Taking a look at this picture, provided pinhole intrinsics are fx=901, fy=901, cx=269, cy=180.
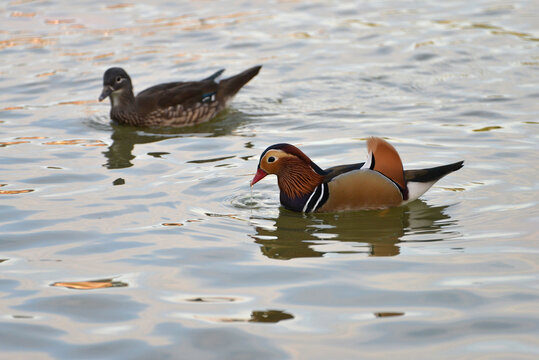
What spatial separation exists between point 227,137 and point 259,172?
3061 mm

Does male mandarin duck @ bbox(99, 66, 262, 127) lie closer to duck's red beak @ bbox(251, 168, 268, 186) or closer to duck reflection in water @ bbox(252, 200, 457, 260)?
duck's red beak @ bbox(251, 168, 268, 186)

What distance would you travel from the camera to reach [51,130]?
11.8 meters

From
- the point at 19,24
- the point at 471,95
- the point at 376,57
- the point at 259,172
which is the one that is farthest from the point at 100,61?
the point at 259,172

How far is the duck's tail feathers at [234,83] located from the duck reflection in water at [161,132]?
0.26 metres

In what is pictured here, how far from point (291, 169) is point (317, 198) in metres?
0.40

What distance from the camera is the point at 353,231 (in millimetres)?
7789

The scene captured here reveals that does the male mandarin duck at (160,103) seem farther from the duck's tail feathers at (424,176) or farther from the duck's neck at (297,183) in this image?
the duck's tail feathers at (424,176)

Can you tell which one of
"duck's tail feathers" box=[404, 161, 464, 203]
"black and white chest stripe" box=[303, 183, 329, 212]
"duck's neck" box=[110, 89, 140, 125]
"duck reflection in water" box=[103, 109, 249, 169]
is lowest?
"black and white chest stripe" box=[303, 183, 329, 212]

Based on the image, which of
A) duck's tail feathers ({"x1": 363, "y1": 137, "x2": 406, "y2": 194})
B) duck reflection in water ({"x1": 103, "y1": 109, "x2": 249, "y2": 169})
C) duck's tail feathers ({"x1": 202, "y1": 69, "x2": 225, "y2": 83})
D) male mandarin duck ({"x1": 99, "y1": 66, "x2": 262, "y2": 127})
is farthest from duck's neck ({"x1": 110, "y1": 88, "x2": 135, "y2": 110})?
duck's tail feathers ({"x1": 363, "y1": 137, "x2": 406, "y2": 194})

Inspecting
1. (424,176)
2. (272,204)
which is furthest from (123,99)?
(424,176)

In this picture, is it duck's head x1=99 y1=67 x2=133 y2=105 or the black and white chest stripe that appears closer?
the black and white chest stripe

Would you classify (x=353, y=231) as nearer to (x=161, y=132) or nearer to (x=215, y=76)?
(x=161, y=132)

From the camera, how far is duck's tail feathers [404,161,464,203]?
8.31m

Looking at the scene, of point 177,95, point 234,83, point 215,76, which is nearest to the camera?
point 177,95
